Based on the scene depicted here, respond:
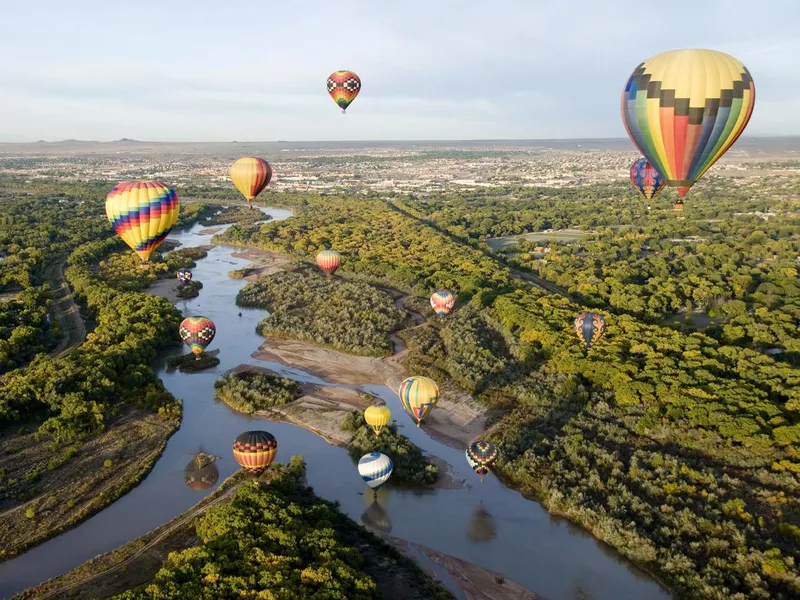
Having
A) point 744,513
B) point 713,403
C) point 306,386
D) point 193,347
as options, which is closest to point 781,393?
point 713,403

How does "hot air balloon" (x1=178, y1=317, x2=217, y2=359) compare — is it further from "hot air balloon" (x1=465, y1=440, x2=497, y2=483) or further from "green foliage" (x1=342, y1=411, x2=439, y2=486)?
"hot air balloon" (x1=465, y1=440, x2=497, y2=483)

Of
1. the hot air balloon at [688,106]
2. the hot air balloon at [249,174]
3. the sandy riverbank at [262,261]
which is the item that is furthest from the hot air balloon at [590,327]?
the sandy riverbank at [262,261]

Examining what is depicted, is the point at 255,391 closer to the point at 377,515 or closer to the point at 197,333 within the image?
the point at 197,333

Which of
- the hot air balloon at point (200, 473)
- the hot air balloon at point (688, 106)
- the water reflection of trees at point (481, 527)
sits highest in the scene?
the hot air balloon at point (688, 106)

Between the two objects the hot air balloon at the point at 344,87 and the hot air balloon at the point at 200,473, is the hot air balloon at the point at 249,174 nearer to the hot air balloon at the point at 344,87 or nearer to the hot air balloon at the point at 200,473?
the hot air balloon at the point at 344,87

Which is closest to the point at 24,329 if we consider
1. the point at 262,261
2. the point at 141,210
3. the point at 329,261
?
the point at 141,210

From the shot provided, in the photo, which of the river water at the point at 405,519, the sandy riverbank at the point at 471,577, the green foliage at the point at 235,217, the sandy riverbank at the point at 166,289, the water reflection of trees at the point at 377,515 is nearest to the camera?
the sandy riverbank at the point at 471,577

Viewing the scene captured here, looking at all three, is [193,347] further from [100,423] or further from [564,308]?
[564,308]
